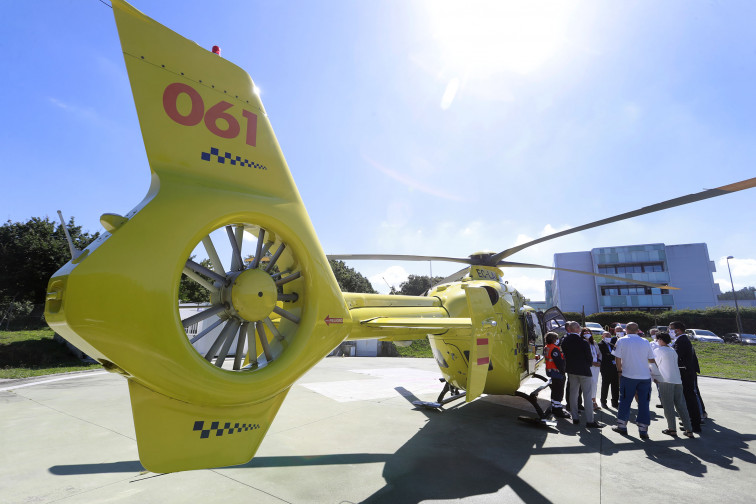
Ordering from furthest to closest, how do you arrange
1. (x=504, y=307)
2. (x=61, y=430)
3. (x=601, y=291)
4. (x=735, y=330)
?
(x=601, y=291) < (x=735, y=330) < (x=504, y=307) < (x=61, y=430)

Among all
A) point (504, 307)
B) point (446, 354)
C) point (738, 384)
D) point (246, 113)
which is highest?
point (246, 113)

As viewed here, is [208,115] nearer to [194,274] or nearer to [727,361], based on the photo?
[194,274]

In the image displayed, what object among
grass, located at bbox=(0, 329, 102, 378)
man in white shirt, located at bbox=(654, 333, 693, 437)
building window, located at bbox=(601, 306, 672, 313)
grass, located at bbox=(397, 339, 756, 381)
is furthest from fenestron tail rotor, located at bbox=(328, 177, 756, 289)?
building window, located at bbox=(601, 306, 672, 313)

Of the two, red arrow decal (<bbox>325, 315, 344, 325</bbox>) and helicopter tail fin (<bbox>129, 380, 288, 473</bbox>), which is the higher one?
red arrow decal (<bbox>325, 315, 344, 325</bbox>)

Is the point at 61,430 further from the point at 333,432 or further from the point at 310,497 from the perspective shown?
the point at 310,497

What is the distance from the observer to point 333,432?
5.75 metres

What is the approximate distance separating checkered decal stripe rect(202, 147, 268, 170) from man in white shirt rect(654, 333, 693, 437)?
7.38 meters

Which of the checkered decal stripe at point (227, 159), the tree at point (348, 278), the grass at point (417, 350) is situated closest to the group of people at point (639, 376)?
the checkered decal stripe at point (227, 159)

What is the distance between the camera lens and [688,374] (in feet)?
21.5

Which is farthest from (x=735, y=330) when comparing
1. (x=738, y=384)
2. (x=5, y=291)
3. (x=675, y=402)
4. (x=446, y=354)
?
(x=5, y=291)

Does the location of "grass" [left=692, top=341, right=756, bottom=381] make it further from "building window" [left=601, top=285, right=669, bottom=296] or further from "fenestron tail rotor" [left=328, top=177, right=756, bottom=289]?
"building window" [left=601, top=285, right=669, bottom=296]

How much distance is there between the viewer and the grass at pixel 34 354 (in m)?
15.2

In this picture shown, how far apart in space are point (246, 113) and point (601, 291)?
182 ft

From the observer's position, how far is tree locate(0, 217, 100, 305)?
68.4ft
